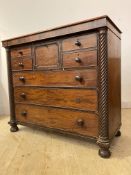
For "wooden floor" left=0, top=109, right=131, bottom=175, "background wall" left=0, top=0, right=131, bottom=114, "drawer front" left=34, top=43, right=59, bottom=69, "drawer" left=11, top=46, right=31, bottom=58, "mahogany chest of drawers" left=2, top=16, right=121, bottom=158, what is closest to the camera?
"wooden floor" left=0, top=109, right=131, bottom=175

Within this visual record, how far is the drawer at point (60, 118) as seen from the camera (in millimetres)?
1422

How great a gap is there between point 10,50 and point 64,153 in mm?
1243

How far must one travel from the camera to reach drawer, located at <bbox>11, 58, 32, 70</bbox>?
177 cm

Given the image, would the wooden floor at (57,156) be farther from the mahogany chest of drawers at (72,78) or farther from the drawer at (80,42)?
the drawer at (80,42)

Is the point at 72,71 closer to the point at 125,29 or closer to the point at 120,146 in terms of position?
the point at 120,146

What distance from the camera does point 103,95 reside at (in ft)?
4.28

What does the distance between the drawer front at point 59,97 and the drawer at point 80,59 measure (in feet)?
0.71

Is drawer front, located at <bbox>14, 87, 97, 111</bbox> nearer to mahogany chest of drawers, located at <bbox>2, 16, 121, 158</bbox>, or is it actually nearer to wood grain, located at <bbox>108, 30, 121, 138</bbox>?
mahogany chest of drawers, located at <bbox>2, 16, 121, 158</bbox>

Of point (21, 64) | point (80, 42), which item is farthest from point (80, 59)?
point (21, 64)

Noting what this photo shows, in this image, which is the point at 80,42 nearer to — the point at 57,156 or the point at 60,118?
the point at 60,118

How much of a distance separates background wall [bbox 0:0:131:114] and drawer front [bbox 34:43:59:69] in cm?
117

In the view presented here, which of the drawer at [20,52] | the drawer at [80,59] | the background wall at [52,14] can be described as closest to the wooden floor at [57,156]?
the drawer at [80,59]

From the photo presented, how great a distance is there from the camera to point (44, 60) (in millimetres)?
1639

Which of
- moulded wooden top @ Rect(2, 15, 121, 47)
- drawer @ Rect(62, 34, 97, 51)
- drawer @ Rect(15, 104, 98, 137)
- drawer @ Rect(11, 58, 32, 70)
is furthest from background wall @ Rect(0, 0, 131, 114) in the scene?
drawer @ Rect(62, 34, 97, 51)
